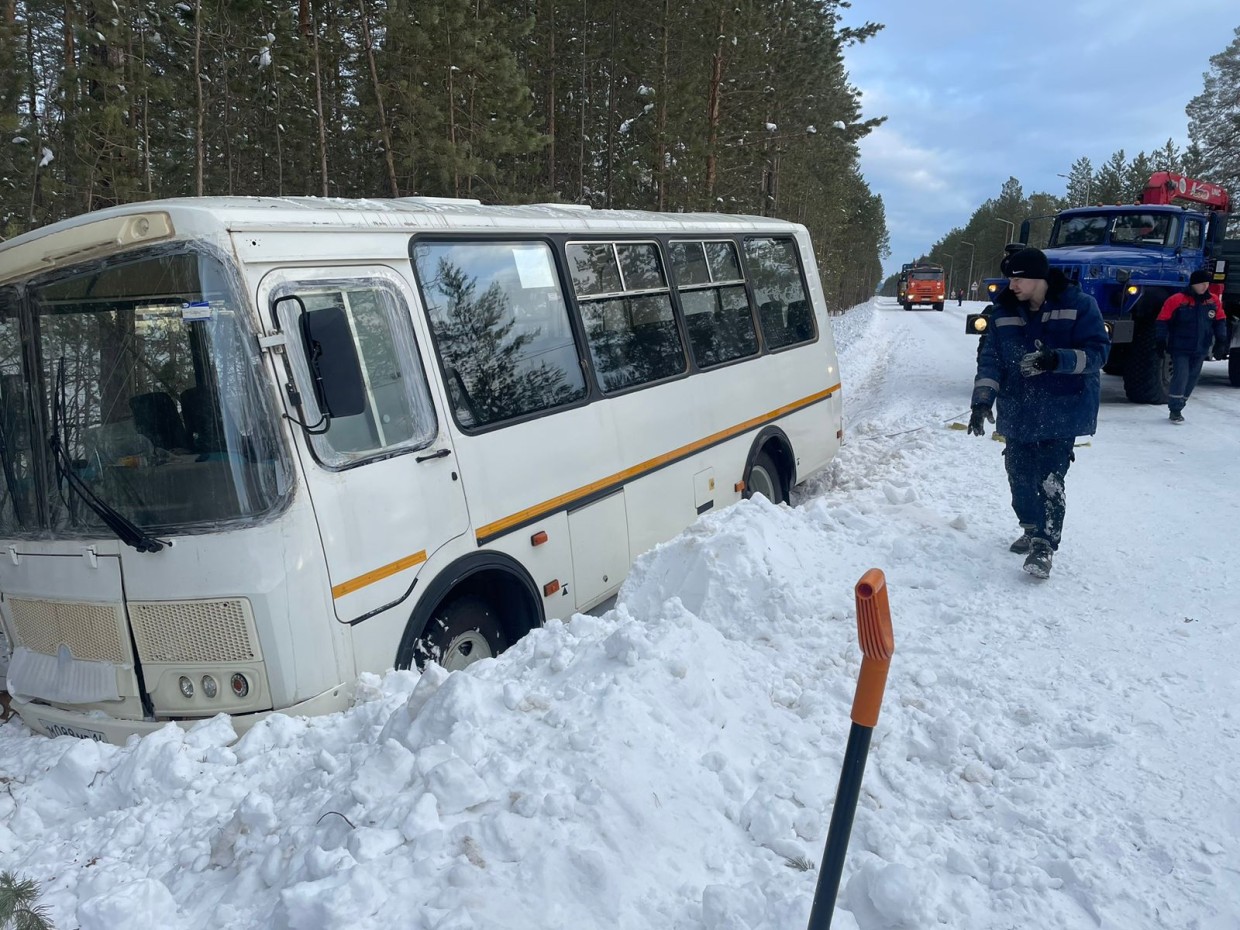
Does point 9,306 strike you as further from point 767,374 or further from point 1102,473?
point 1102,473

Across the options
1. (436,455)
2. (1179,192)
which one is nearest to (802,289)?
(436,455)

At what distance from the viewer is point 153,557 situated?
337 centimetres

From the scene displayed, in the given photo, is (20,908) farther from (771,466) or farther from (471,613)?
(771,466)

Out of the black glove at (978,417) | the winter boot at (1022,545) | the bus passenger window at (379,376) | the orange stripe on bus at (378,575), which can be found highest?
the bus passenger window at (379,376)

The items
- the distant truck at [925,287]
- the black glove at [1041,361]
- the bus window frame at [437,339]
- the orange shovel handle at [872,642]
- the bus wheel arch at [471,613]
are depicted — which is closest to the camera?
the orange shovel handle at [872,642]

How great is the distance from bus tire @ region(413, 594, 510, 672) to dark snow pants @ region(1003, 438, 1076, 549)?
136 inches

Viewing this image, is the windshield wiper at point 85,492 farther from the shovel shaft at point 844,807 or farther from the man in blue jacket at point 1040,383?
the man in blue jacket at point 1040,383

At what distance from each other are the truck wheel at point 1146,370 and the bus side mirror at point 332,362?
506 inches

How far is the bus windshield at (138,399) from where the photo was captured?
3318mm

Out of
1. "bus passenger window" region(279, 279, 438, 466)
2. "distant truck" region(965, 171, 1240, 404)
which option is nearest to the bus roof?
"bus passenger window" region(279, 279, 438, 466)

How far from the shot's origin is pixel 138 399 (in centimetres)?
346

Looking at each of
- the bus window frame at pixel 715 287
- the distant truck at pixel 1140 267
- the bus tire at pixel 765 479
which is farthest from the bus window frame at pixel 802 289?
the distant truck at pixel 1140 267

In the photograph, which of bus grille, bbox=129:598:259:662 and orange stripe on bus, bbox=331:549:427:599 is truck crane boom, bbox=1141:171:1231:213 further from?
bus grille, bbox=129:598:259:662

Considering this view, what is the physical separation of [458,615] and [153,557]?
142cm
